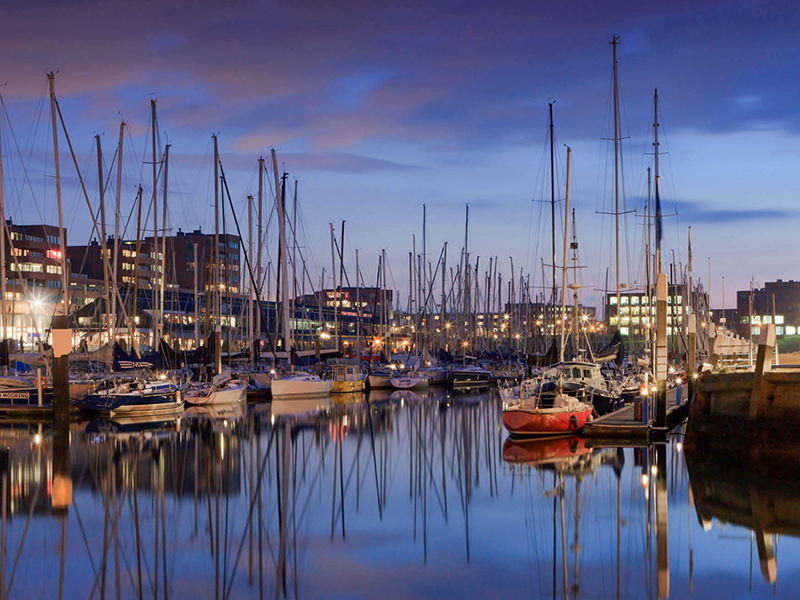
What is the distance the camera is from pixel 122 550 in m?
18.3

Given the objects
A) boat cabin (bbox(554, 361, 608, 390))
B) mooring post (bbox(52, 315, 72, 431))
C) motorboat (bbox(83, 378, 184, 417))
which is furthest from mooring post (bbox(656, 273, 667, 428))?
motorboat (bbox(83, 378, 184, 417))

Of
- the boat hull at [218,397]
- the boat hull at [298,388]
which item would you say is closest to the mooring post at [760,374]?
the boat hull at [218,397]

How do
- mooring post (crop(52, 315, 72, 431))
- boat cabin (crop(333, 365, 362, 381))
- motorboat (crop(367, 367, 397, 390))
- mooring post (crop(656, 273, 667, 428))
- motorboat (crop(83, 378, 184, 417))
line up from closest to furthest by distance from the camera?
mooring post (crop(656, 273, 667, 428)), mooring post (crop(52, 315, 72, 431)), motorboat (crop(83, 378, 184, 417)), boat cabin (crop(333, 365, 362, 381)), motorboat (crop(367, 367, 397, 390))

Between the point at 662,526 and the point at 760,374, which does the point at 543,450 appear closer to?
the point at 760,374

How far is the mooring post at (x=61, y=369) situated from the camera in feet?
126

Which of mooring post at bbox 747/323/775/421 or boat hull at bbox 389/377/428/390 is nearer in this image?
mooring post at bbox 747/323/775/421

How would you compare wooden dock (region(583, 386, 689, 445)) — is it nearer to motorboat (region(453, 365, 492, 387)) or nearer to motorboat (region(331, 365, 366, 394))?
motorboat (region(331, 365, 366, 394))

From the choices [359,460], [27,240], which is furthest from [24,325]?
[359,460]

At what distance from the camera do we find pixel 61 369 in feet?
129

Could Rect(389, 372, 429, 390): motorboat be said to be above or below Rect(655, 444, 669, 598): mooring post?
below

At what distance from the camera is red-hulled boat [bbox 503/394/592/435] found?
35.5 metres

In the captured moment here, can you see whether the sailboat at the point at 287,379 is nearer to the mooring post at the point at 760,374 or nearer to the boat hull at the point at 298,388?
the boat hull at the point at 298,388

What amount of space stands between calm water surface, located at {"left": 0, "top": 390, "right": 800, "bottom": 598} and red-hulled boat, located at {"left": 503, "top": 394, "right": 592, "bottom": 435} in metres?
0.87

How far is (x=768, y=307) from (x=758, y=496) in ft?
576
